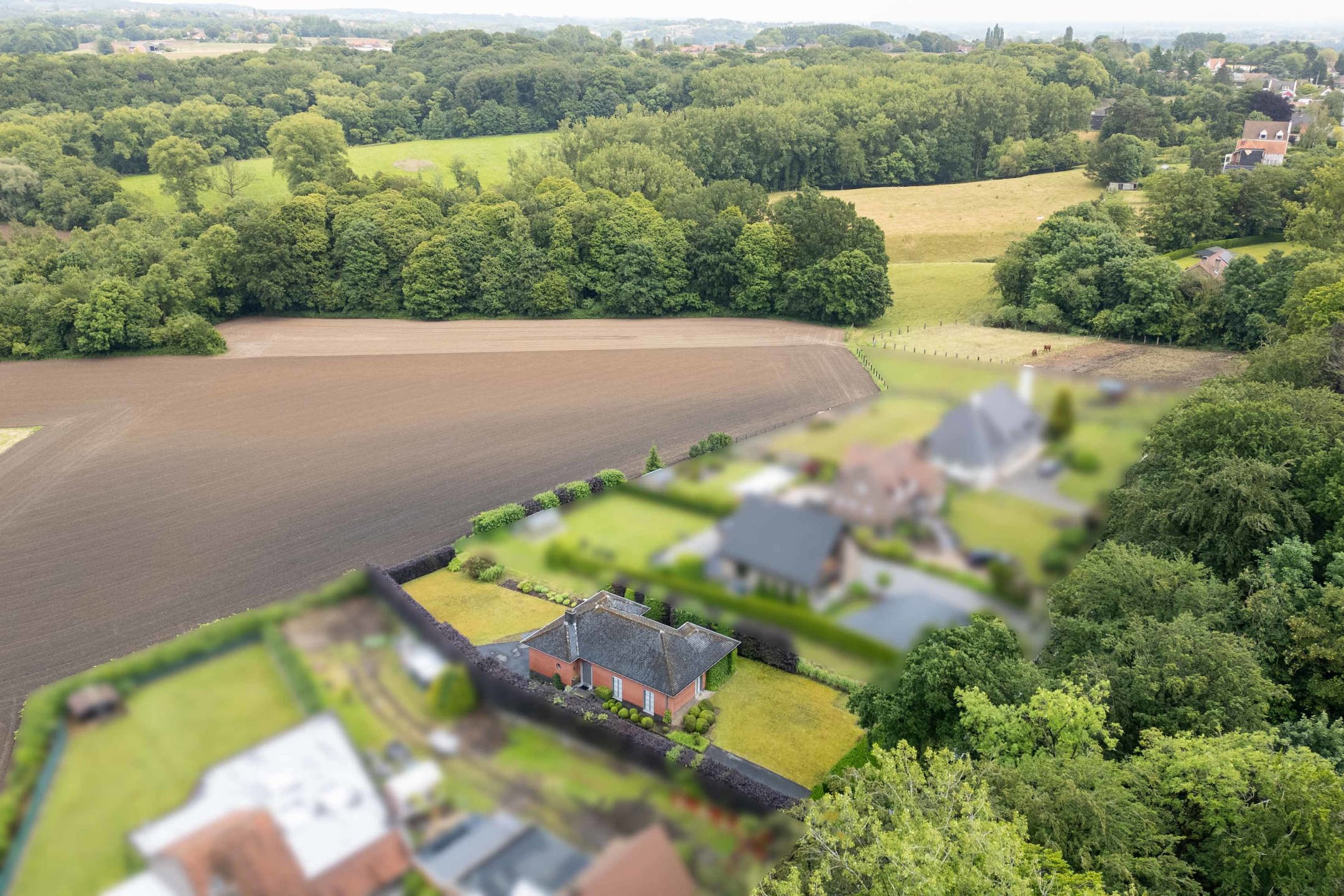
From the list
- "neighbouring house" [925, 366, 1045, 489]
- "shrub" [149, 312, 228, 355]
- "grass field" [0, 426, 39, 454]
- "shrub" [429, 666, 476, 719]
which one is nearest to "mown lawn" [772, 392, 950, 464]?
"neighbouring house" [925, 366, 1045, 489]

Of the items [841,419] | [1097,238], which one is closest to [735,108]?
[1097,238]

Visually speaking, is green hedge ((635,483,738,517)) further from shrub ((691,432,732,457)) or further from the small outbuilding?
the small outbuilding

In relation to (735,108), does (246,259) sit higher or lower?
lower

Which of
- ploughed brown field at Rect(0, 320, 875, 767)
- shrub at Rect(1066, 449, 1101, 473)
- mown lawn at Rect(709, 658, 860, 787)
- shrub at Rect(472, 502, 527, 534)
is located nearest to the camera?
mown lawn at Rect(709, 658, 860, 787)

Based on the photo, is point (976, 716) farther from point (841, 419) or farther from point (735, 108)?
point (735, 108)

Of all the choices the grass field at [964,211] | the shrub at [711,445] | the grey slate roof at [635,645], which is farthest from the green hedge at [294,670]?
the grass field at [964,211]

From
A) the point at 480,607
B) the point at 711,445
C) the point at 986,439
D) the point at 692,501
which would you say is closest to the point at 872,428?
the point at 986,439
